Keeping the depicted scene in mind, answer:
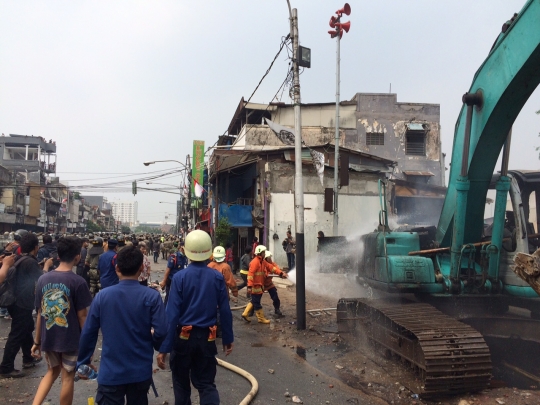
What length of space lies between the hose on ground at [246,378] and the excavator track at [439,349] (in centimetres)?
201

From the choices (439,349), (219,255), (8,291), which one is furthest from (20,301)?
(439,349)

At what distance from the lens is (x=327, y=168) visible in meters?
20.6

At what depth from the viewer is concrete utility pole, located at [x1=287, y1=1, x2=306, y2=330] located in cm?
878

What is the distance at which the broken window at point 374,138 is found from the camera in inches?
1171

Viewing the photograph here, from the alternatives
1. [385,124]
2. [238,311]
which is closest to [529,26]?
[238,311]

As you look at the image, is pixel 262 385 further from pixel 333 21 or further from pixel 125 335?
pixel 333 21

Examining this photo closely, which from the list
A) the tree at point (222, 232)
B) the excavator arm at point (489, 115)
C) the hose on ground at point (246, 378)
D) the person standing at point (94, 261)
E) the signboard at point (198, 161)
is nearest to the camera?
the hose on ground at point (246, 378)

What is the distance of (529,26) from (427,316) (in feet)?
12.7

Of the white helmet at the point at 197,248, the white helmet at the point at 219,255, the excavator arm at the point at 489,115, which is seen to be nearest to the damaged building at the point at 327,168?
the white helmet at the point at 219,255

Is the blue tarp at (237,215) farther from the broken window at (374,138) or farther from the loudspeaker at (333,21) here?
the broken window at (374,138)

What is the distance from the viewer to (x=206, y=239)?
4.23 meters

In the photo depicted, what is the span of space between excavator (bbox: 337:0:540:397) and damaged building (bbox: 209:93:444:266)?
5.35 metres

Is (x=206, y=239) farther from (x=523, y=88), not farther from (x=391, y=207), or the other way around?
(x=391, y=207)

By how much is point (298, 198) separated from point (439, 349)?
177 inches
